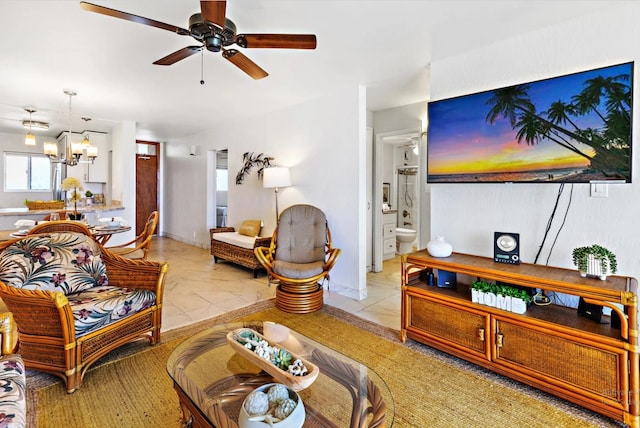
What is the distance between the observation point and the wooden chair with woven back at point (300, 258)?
3115 mm

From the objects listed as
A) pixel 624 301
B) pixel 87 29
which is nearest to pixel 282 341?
pixel 624 301

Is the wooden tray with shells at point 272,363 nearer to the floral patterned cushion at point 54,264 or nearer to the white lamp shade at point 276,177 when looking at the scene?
the floral patterned cushion at point 54,264

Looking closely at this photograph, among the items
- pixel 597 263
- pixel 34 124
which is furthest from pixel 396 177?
pixel 34 124

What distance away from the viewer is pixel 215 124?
586 centimetres

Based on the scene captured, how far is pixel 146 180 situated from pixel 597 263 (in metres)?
8.47

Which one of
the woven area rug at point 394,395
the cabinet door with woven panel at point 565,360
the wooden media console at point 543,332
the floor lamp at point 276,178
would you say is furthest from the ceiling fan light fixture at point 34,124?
the cabinet door with woven panel at point 565,360

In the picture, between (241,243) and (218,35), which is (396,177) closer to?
(241,243)

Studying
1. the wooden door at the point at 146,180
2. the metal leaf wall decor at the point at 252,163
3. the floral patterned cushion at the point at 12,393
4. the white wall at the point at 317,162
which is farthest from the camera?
the wooden door at the point at 146,180

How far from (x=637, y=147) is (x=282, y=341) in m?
2.54

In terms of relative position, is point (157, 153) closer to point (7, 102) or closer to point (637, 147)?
point (7, 102)

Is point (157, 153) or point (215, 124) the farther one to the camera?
point (157, 153)

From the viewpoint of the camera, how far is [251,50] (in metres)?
2.76

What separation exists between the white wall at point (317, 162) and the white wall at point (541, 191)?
975 mm

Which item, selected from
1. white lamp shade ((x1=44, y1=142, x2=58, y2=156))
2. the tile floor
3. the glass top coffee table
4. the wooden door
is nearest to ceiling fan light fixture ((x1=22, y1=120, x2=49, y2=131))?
white lamp shade ((x1=44, y1=142, x2=58, y2=156))
